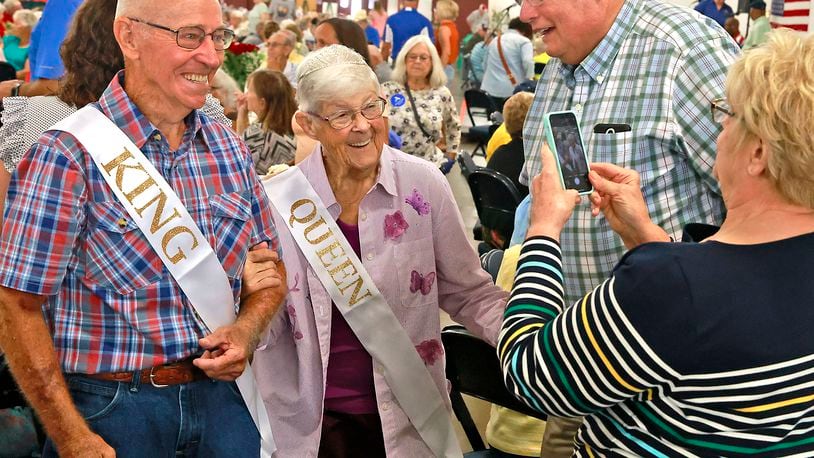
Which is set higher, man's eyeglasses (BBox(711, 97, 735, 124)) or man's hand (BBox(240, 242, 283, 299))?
man's eyeglasses (BBox(711, 97, 735, 124))

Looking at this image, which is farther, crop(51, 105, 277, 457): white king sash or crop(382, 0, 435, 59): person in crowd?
crop(382, 0, 435, 59): person in crowd

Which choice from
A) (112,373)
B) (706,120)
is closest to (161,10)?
(112,373)

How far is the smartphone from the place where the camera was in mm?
1777

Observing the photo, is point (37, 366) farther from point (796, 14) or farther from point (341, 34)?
point (796, 14)

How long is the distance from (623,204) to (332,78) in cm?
83

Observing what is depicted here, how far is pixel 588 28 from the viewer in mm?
2193

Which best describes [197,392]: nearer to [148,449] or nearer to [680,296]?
[148,449]

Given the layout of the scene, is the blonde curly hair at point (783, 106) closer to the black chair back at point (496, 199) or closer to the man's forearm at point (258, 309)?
the man's forearm at point (258, 309)

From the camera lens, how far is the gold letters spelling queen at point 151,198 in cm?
165

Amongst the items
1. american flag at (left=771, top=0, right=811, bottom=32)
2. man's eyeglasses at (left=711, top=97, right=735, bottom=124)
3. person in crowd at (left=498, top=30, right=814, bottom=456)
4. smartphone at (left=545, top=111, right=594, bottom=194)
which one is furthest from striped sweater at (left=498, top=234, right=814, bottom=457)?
american flag at (left=771, top=0, right=811, bottom=32)

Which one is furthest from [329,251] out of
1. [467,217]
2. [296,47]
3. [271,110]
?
[296,47]

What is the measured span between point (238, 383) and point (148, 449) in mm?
243

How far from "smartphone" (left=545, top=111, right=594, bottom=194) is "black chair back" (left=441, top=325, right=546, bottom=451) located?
0.73 meters

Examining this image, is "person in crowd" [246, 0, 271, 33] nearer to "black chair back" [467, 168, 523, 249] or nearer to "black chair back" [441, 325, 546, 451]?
"black chair back" [467, 168, 523, 249]
